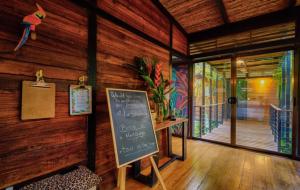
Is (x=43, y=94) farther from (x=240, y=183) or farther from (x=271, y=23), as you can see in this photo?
(x=271, y=23)

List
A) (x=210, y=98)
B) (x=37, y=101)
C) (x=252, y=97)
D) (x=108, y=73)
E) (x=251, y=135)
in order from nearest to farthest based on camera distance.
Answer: (x=37, y=101), (x=108, y=73), (x=252, y=97), (x=251, y=135), (x=210, y=98)

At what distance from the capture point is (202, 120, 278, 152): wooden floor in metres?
3.47

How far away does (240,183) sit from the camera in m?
2.06

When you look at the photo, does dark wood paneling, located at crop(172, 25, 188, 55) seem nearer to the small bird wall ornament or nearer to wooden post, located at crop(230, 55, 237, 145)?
wooden post, located at crop(230, 55, 237, 145)

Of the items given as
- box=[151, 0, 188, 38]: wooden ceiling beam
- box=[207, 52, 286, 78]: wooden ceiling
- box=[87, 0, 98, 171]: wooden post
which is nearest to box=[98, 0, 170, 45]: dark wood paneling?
box=[151, 0, 188, 38]: wooden ceiling beam

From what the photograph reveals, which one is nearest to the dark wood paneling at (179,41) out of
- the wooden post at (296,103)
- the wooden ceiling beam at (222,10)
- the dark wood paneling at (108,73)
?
the wooden ceiling beam at (222,10)

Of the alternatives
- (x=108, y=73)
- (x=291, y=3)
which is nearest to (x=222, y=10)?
(x=291, y=3)

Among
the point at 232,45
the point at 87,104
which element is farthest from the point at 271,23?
the point at 87,104

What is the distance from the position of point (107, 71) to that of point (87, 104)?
20.3 inches

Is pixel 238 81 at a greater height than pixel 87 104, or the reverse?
pixel 238 81

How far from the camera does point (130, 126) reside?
1.66 m

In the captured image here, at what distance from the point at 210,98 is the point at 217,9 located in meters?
2.47

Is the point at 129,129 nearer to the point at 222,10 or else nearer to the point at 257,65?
the point at 222,10

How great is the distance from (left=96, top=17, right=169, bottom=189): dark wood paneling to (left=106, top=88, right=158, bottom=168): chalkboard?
1.18 ft
